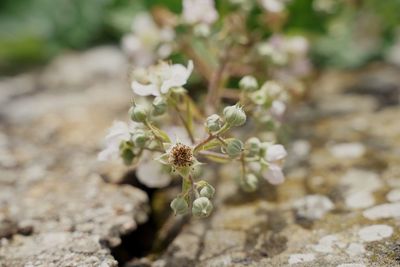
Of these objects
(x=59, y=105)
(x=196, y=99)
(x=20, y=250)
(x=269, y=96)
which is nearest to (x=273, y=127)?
(x=269, y=96)

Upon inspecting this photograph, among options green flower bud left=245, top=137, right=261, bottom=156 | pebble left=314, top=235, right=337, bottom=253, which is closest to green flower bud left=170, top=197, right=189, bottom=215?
green flower bud left=245, top=137, right=261, bottom=156

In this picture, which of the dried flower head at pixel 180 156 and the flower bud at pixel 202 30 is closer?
the dried flower head at pixel 180 156

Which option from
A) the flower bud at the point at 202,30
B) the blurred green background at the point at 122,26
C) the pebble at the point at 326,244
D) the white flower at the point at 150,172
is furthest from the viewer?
the blurred green background at the point at 122,26

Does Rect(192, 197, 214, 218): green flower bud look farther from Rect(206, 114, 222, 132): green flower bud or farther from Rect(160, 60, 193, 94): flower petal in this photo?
Rect(160, 60, 193, 94): flower petal

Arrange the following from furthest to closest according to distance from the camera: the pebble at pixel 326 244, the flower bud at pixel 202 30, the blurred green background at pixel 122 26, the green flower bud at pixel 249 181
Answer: the blurred green background at pixel 122 26 → the flower bud at pixel 202 30 → the green flower bud at pixel 249 181 → the pebble at pixel 326 244

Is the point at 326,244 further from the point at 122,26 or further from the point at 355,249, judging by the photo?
the point at 122,26

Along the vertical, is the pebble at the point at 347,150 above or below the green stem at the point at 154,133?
above

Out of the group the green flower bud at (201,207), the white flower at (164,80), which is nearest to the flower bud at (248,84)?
the white flower at (164,80)

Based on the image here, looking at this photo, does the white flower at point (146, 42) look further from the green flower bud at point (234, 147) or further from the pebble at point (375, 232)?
the pebble at point (375, 232)
